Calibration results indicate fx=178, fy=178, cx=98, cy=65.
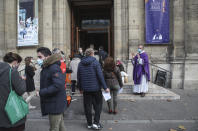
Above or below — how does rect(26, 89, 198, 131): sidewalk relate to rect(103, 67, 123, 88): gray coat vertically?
below

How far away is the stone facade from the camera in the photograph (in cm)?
972

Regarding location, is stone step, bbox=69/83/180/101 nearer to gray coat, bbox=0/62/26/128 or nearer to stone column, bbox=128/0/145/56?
stone column, bbox=128/0/145/56

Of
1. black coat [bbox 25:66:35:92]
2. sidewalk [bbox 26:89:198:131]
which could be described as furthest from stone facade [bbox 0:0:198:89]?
black coat [bbox 25:66:35:92]

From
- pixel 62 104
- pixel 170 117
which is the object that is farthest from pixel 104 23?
pixel 62 104

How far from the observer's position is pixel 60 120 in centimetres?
319

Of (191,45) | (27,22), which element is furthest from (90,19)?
(191,45)

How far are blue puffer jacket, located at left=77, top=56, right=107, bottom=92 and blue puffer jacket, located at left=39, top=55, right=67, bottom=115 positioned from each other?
1.24m

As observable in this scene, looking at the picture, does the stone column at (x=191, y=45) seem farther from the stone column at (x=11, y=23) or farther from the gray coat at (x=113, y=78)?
the stone column at (x=11, y=23)

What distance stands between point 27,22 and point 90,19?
5015 millimetres

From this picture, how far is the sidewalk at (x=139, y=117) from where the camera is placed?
15.0 feet

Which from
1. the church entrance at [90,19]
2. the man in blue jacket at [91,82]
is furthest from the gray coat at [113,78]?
the church entrance at [90,19]

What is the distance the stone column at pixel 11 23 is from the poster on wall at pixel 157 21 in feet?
25.9

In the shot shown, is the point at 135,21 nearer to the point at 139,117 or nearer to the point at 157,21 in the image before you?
the point at 157,21

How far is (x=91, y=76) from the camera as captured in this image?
4.29 meters
